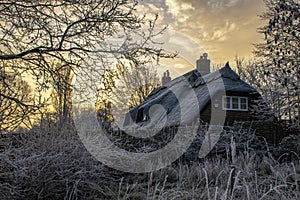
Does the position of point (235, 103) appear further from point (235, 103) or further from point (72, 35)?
point (72, 35)

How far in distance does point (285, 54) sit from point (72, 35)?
315 inches

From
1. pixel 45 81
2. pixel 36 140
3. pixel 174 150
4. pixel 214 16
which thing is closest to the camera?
pixel 36 140

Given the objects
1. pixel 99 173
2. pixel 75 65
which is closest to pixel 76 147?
pixel 99 173

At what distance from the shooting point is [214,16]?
11094 mm

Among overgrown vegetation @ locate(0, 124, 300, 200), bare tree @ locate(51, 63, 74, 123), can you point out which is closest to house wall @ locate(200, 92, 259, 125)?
overgrown vegetation @ locate(0, 124, 300, 200)

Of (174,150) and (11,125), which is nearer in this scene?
(11,125)

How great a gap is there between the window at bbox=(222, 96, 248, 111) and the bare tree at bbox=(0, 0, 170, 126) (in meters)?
11.2

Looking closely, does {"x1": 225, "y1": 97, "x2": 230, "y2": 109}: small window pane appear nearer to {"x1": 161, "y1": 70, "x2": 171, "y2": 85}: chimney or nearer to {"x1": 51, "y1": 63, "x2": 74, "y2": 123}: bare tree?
{"x1": 161, "y1": 70, "x2": 171, "y2": 85}: chimney

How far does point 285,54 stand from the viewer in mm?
11219

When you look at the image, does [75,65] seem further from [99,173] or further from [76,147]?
[99,173]

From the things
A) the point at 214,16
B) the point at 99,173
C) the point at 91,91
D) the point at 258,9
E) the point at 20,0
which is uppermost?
the point at 258,9

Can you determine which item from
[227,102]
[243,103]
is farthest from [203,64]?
[227,102]

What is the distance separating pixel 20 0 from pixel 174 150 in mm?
4906

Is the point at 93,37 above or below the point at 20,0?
below
